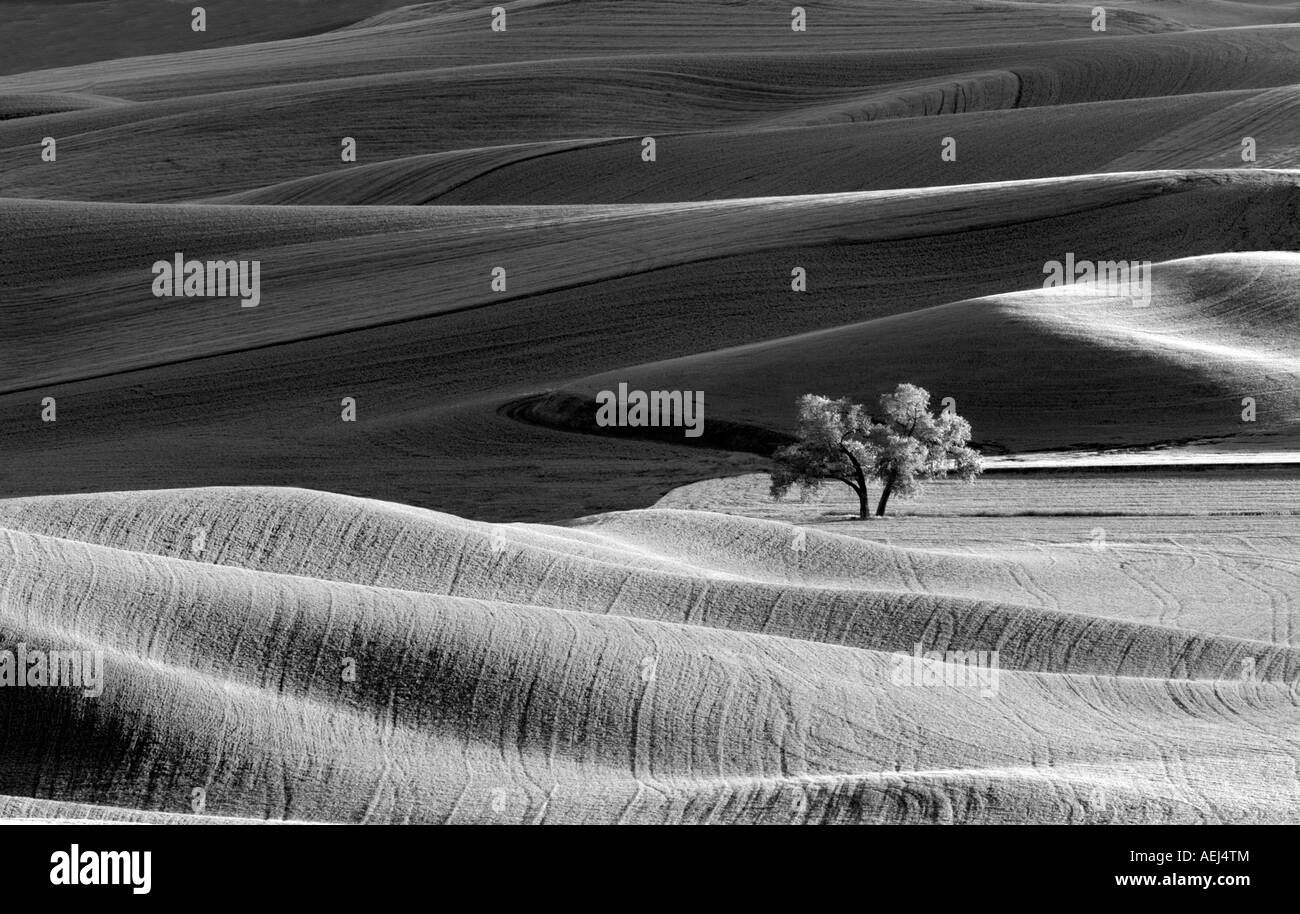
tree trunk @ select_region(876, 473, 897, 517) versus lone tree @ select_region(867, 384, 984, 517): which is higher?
lone tree @ select_region(867, 384, 984, 517)

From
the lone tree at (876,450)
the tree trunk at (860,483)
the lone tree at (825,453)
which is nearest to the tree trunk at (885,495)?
the lone tree at (876,450)

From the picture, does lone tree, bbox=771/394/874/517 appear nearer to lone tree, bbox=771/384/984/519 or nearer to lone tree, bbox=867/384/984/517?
lone tree, bbox=771/384/984/519

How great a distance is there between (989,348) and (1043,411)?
3.34m

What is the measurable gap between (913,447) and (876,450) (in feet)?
2.54

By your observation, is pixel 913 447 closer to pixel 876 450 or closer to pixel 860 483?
pixel 876 450

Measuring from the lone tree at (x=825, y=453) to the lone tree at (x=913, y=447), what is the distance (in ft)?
1.26

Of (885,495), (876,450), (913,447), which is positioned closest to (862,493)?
(885,495)

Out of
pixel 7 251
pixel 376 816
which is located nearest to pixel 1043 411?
pixel 376 816

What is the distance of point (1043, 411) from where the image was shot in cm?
4259

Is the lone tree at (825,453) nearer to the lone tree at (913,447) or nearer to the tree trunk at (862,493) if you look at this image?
the tree trunk at (862,493)

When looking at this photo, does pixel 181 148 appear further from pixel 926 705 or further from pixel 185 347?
pixel 926 705

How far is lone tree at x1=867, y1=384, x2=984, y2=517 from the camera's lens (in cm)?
3378

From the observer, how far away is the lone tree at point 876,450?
3381cm

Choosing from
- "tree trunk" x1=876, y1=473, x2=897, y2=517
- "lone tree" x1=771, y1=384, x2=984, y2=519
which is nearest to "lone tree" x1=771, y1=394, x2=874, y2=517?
"lone tree" x1=771, y1=384, x2=984, y2=519
